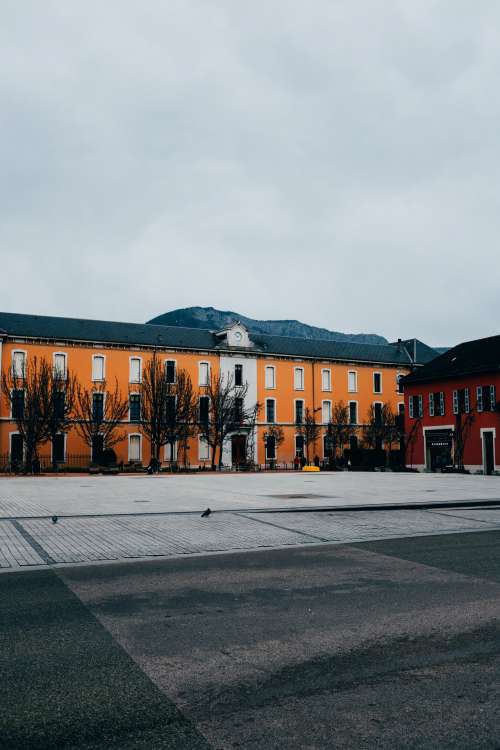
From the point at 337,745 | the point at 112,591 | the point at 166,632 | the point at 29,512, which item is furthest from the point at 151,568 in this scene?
the point at 29,512

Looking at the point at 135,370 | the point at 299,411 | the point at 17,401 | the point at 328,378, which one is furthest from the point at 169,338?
the point at 328,378

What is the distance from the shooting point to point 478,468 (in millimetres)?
50844

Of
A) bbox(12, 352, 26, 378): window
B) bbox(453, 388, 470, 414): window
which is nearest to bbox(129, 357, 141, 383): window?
bbox(12, 352, 26, 378): window

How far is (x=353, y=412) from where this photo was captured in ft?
258

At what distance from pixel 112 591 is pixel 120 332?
207 feet

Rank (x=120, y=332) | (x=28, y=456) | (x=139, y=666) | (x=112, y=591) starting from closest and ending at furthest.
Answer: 1. (x=139, y=666)
2. (x=112, y=591)
3. (x=28, y=456)
4. (x=120, y=332)

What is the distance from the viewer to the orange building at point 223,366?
211 feet

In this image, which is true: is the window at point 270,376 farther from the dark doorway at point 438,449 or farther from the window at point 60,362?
the dark doorway at point 438,449

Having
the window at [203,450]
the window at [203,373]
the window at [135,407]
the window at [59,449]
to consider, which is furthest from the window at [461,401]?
the window at [59,449]

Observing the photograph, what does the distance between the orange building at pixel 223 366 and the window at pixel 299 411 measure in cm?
11

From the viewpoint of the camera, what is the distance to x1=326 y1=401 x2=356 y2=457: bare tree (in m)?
74.4

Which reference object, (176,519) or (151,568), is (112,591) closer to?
(151,568)

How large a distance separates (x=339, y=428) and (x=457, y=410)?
21431 mm

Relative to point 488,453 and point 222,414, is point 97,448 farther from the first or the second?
point 488,453
